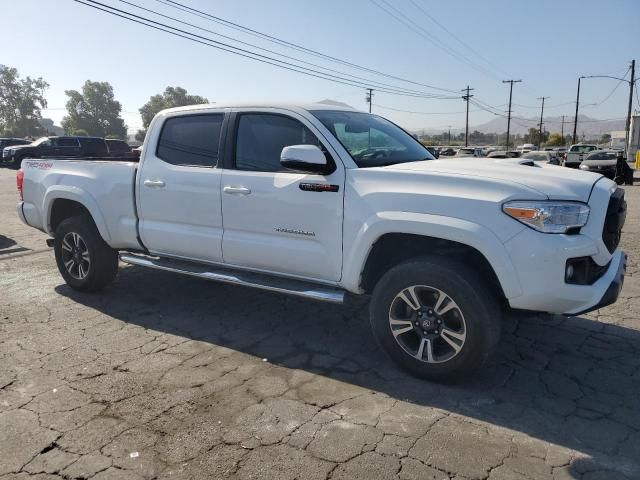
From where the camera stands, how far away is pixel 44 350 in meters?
4.03

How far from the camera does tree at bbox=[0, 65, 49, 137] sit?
101m

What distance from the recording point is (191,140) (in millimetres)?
4559

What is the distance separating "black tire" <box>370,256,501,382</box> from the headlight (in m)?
0.51

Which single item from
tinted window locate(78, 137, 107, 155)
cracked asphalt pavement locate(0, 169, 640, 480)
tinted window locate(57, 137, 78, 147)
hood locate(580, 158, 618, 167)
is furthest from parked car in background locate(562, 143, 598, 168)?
tinted window locate(57, 137, 78, 147)

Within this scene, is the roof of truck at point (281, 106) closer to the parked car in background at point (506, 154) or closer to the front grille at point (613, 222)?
the front grille at point (613, 222)

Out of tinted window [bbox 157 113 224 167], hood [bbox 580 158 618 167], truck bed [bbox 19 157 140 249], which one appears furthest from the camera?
hood [bbox 580 158 618 167]

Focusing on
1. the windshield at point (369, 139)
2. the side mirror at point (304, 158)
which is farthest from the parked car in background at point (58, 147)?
the side mirror at point (304, 158)

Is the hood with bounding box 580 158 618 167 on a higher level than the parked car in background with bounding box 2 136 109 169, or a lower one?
lower

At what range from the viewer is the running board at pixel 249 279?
3.72 meters

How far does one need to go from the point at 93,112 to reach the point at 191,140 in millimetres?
119821

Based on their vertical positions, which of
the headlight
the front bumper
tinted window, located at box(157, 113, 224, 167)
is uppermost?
tinted window, located at box(157, 113, 224, 167)

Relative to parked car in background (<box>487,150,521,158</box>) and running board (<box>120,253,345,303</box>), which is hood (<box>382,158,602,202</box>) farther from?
parked car in background (<box>487,150,521,158</box>)

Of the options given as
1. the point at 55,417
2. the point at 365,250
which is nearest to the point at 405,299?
the point at 365,250

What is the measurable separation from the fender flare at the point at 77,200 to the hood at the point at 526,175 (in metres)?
3.07
